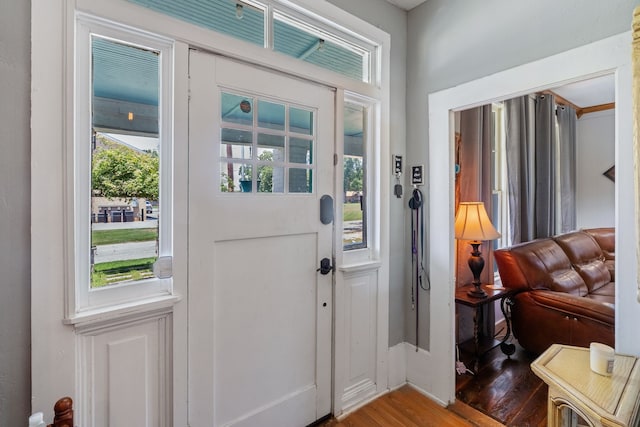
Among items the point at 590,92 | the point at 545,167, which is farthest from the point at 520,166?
the point at 590,92

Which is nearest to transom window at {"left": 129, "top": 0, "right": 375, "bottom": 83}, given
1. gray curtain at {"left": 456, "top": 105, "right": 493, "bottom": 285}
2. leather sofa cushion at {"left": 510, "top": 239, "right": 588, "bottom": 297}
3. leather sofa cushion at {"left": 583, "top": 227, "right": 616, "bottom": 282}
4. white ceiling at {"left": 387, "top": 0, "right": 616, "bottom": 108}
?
gray curtain at {"left": 456, "top": 105, "right": 493, "bottom": 285}

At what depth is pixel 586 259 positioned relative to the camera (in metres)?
3.24

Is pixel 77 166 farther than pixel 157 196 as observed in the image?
No

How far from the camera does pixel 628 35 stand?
1364mm

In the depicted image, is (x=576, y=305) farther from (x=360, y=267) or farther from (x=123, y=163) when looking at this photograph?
(x=123, y=163)

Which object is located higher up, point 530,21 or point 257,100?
point 530,21

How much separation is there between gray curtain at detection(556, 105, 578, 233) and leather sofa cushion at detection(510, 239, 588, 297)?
1.49 m

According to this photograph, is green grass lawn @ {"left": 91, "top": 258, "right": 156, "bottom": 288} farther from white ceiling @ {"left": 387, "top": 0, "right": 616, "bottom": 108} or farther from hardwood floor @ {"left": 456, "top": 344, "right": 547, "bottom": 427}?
white ceiling @ {"left": 387, "top": 0, "right": 616, "bottom": 108}

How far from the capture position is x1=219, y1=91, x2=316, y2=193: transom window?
5.09ft

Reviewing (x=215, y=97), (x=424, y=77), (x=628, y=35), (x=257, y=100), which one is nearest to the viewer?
(x=628, y=35)

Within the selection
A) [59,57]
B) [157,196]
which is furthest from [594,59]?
[59,57]

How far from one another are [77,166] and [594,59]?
2.22 metres

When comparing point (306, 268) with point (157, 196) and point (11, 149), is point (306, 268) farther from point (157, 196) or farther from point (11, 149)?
point (11, 149)

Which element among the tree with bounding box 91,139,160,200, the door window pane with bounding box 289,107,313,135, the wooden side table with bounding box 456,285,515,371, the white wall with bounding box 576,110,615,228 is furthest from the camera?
the white wall with bounding box 576,110,615,228
